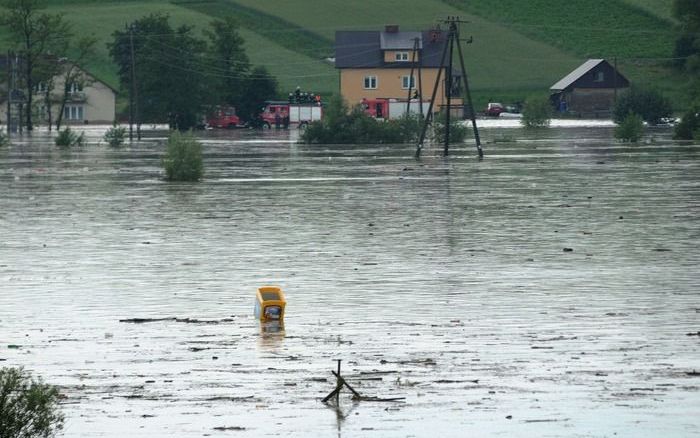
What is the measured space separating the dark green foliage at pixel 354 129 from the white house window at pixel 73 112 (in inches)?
2486

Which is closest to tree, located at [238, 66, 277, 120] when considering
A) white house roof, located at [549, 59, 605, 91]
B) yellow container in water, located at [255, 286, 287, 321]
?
white house roof, located at [549, 59, 605, 91]

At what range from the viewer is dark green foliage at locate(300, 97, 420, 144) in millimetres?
89500

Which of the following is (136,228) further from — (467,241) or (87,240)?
(467,241)

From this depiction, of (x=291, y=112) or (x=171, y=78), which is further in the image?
(x=291, y=112)

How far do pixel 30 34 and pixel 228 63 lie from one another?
17261 millimetres

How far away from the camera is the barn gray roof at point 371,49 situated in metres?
140

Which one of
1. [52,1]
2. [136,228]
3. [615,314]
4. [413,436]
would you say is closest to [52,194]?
[136,228]

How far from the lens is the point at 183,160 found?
52219mm

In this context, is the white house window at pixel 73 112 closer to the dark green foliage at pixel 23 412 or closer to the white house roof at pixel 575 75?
the white house roof at pixel 575 75

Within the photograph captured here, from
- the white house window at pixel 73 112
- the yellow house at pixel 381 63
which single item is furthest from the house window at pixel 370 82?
the white house window at pixel 73 112

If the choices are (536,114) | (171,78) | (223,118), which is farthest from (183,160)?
(223,118)

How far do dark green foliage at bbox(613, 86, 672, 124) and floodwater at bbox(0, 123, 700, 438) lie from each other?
3066 inches

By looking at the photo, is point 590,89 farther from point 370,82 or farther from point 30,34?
point 30,34

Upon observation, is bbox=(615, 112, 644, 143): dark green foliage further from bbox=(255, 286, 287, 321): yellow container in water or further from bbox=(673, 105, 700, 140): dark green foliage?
bbox=(255, 286, 287, 321): yellow container in water
